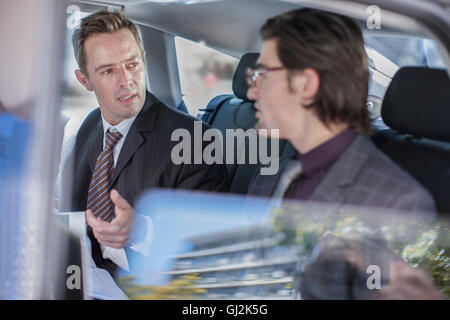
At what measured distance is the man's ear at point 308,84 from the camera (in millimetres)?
1647

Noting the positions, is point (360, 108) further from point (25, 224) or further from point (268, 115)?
point (25, 224)

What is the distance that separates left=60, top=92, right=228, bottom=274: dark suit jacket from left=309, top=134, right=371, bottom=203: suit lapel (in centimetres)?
31

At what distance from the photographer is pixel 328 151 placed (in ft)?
5.53

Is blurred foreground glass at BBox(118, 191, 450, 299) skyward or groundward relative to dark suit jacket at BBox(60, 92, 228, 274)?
groundward

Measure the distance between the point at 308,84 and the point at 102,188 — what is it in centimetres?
73

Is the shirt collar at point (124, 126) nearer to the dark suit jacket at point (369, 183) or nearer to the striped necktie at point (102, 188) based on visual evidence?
the striped necktie at point (102, 188)

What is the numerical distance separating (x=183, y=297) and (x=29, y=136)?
26.9 inches

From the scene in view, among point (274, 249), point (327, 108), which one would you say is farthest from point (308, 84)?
point (274, 249)

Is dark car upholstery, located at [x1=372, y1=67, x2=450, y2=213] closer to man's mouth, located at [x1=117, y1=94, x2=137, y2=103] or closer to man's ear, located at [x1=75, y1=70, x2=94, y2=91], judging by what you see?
man's mouth, located at [x1=117, y1=94, x2=137, y2=103]

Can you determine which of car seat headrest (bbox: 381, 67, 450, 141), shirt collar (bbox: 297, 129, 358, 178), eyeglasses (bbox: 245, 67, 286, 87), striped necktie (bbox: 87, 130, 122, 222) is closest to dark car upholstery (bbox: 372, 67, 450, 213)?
car seat headrest (bbox: 381, 67, 450, 141)

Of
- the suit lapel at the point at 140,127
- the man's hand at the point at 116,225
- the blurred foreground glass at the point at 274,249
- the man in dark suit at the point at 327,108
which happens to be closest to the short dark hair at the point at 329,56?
the man in dark suit at the point at 327,108

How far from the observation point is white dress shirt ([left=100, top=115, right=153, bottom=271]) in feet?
5.85

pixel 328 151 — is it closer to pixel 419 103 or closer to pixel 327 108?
pixel 327 108
